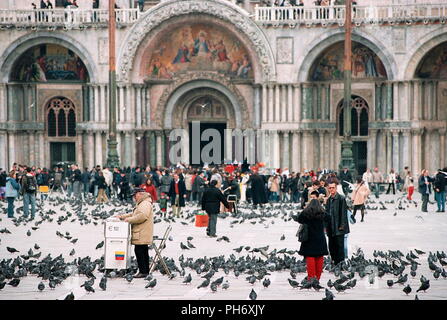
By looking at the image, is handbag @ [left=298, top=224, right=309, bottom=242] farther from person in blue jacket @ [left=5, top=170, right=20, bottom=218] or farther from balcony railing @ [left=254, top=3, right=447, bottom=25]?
balcony railing @ [left=254, top=3, right=447, bottom=25]

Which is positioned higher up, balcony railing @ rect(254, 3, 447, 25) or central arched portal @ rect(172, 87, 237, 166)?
balcony railing @ rect(254, 3, 447, 25)

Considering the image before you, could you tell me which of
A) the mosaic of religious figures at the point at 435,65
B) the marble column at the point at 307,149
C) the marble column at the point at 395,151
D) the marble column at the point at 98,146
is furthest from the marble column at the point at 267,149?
the marble column at the point at 98,146

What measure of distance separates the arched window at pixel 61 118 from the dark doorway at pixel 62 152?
1.67 ft

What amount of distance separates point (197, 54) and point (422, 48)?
36.5 feet

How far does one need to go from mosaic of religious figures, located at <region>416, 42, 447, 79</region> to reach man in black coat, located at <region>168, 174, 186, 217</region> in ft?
56.5

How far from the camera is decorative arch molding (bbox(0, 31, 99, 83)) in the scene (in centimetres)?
4722

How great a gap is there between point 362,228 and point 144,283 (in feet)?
37.6

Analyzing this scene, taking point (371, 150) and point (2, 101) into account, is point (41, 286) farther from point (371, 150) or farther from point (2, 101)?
point (2, 101)

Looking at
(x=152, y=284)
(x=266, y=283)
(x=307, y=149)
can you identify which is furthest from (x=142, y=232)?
(x=307, y=149)

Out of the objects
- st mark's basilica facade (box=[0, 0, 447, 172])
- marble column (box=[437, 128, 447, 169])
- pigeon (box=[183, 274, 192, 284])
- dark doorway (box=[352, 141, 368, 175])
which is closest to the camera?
pigeon (box=[183, 274, 192, 284])

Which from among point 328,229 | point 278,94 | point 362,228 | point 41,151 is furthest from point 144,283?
point 41,151

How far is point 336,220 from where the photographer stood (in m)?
18.8

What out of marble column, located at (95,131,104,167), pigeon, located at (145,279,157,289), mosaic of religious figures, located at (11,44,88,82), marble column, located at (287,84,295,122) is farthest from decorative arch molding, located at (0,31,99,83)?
pigeon, located at (145,279,157,289)

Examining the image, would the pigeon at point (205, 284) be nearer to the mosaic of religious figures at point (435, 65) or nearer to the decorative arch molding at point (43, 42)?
the mosaic of religious figures at point (435, 65)
